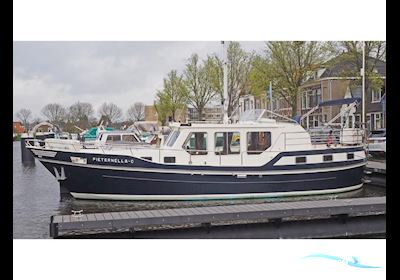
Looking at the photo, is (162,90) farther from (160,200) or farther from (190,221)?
(190,221)

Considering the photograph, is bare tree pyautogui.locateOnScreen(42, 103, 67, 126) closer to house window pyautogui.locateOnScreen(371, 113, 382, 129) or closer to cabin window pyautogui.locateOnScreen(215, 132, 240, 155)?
cabin window pyautogui.locateOnScreen(215, 132, 240, 155)

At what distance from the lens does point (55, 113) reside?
11.9m

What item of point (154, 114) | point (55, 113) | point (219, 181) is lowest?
point (219, 181)

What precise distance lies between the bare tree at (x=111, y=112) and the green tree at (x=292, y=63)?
4213 millimetres

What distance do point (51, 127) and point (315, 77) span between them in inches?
305

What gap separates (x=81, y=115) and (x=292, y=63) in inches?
243

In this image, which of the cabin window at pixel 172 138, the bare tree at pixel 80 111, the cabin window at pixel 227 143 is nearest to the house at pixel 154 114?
the bare tree at pixel 80 111

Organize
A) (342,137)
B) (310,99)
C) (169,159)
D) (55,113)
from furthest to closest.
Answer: (310,99)
(55,113)
(342,137)
(169,159)

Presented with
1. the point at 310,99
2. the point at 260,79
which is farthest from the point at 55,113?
the point at 310,99

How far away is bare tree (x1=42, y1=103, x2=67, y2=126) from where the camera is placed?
34.9 ft

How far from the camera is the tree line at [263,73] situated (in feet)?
40.8

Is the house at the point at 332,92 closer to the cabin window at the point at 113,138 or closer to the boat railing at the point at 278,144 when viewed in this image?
the boat railing at the point at 278,144

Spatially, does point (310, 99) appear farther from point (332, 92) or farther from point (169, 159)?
point (169, 159)
